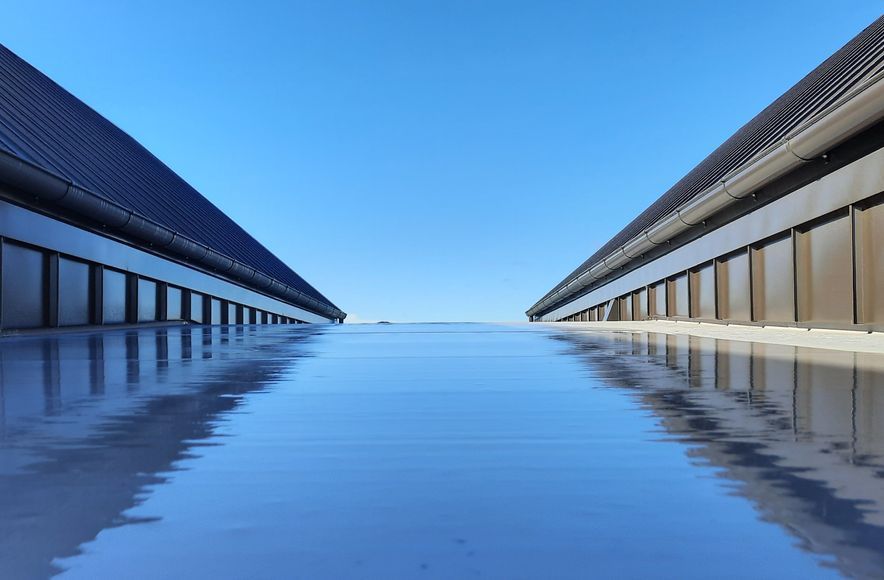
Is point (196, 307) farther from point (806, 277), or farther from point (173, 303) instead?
point (806, 277)

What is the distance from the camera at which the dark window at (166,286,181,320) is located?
18531 mm

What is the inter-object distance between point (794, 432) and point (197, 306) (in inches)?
799

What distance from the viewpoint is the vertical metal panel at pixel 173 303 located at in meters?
18.5

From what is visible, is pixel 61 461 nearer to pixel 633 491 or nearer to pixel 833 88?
pixel 633 491

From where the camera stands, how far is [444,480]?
2004mm

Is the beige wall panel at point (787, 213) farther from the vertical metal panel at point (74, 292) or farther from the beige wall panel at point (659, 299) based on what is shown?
the vertical metal panel at point (74, 292)

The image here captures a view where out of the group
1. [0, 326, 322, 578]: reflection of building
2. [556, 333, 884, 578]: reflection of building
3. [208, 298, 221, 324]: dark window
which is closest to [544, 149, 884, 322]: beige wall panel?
[556, 333, 884, 578]: reflection of building

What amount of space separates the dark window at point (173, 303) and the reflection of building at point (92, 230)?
3cm

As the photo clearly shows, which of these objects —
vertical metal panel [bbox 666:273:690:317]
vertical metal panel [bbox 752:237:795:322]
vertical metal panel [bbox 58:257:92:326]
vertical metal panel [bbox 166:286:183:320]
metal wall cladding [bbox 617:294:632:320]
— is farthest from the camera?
metal wall cladding [bbox 617:294:632:320]

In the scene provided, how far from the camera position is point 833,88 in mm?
11586

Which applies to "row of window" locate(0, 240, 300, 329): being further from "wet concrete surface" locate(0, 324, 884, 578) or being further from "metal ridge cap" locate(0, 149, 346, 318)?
"wet concrete surface" locate(0, 324, 884, 578)

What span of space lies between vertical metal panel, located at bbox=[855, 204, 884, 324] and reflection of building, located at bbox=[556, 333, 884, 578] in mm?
4585

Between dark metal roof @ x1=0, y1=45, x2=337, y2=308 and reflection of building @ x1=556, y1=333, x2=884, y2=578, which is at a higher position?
dark metal roof @ x1=0, y1=45, x2=337, y2=308

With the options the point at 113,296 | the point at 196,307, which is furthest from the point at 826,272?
the point at 196,307
